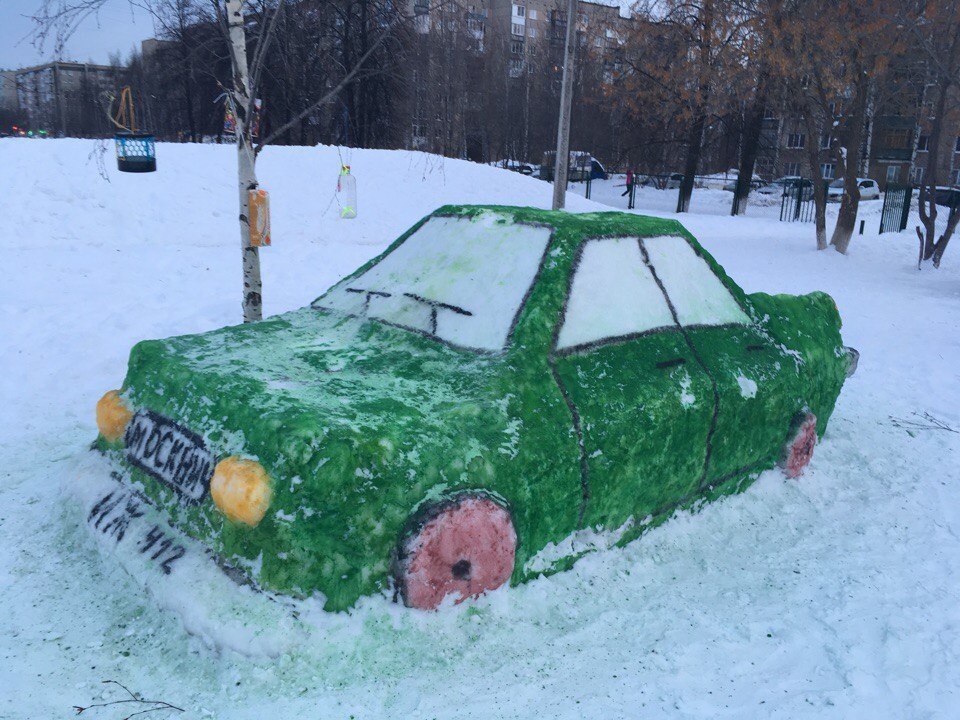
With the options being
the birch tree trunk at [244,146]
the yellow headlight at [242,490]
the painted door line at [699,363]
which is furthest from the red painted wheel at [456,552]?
the birch tree trunk at [244,146]

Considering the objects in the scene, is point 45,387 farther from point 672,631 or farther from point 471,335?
point 672,631

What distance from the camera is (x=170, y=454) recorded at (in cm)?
263

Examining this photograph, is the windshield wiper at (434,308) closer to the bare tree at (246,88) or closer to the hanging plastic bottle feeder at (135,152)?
the bare tree at (246,88)

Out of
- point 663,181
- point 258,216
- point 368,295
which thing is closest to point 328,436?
point 368,295

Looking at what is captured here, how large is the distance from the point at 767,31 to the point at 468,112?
27477 mm

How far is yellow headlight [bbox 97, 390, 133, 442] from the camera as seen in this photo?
9.62ft

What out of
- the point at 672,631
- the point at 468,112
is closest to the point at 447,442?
the point at 672,631

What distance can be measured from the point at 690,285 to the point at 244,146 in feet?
11.8

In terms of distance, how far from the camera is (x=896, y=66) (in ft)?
44.8

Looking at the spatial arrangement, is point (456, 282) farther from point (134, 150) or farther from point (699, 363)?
point (134, 150)

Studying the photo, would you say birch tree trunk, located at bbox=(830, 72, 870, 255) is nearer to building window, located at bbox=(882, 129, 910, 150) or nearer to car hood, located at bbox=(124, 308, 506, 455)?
car hood, located at bbox=(124, 308, 506, 455)

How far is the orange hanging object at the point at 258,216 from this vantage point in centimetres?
562

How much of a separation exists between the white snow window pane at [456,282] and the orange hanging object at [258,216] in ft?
6.92

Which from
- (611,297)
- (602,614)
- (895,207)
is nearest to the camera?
(602,614)
